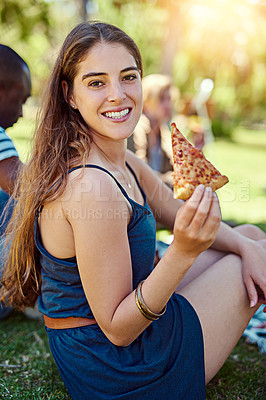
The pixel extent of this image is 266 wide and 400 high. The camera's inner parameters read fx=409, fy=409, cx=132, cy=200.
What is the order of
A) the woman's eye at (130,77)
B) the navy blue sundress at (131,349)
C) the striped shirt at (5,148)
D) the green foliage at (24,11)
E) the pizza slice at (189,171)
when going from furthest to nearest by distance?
1. the green foliage at (24,11)
2. the striped shirt at (5,148)
3. the woman's eye at (130,77)
4. the navy blue sundress at (131,349)
5. the pizza slice at (189,171)

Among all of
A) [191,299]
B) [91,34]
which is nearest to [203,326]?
[191,299]

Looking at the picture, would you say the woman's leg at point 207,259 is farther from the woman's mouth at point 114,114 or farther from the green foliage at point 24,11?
the green foliage at point 24,11

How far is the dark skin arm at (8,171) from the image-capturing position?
8.87 ft

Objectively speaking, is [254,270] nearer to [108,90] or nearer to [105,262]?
[105,262]

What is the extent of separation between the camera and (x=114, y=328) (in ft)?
5.91

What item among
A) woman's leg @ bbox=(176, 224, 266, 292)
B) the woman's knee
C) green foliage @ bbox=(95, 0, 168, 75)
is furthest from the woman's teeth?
green foliage @ bbox=(95, 0, 168, 75)

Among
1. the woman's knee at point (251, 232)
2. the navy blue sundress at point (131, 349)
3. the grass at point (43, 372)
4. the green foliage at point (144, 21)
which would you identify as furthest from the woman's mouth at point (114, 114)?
the green foliage at point (144, 21)

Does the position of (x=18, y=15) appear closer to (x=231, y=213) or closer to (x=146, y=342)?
(x=231, y=213)

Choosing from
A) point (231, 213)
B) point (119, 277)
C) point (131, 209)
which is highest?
point (131, 209)

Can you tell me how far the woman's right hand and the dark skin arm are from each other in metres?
1.48

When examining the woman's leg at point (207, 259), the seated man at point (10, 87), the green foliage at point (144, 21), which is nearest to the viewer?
the woman's leg at point (207, 259)

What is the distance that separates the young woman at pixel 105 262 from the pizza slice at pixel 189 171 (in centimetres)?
25

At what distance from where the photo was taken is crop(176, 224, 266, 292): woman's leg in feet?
8.66

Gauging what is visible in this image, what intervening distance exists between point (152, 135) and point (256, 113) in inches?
1893
